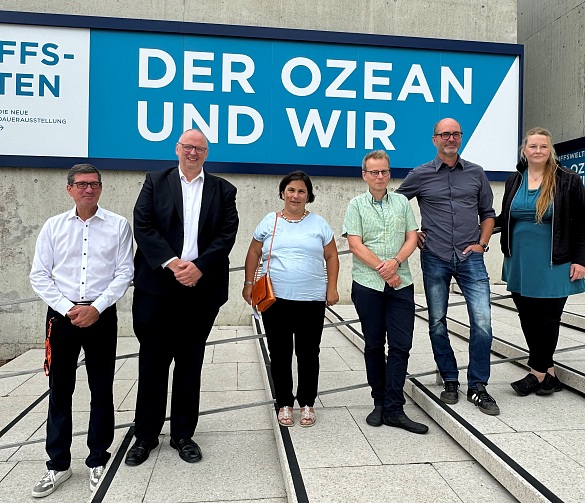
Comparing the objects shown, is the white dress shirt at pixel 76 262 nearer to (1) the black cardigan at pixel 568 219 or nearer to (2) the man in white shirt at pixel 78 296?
(2) the man in white shirt at pixel 78 296

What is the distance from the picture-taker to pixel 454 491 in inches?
83.6

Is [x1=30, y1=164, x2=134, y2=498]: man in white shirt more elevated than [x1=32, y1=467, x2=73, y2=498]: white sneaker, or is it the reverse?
[x1=30, y1=164, x2=134, y2=498]: man in white shirt

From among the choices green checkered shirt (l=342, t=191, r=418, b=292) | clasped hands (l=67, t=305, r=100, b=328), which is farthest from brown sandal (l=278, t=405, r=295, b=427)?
clasped hands (l=67, t=305, r=100, b=328)

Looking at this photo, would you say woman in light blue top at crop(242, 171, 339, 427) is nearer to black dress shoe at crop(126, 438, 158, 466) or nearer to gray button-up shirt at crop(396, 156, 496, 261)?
gray button-up shirt at crop(396, 156, 496, 261)

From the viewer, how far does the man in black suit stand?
7.92ft

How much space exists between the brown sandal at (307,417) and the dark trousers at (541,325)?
4.66ft

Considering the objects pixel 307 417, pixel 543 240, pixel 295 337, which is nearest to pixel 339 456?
pixel 307 417

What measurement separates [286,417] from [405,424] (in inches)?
26.9

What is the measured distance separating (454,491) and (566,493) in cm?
45

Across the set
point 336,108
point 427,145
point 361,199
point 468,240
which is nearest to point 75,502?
point 361,199

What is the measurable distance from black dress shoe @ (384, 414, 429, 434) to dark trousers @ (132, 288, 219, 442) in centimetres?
111

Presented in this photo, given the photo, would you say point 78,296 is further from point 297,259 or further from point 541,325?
point 541,325

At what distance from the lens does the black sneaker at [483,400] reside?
2672 mm

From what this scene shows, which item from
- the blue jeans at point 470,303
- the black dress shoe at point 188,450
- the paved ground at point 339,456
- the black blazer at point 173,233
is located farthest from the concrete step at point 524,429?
the black blazer at point 173,233
